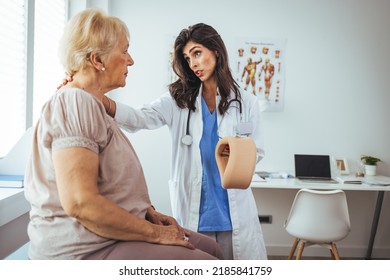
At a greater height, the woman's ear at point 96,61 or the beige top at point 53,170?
the woman's ear at point 96,61

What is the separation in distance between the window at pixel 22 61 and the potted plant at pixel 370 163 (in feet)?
3.78

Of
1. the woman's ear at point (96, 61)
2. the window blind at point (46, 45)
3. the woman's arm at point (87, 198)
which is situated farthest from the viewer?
the window blind at point (46, 45)

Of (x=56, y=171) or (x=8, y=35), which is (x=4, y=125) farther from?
(x=56, y=171)

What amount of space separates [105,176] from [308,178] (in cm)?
144

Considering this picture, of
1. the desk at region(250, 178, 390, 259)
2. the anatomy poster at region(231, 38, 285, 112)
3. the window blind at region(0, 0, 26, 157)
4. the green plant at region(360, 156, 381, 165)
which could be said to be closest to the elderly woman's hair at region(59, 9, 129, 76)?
the window blind at region(0, 0, 26, 157)

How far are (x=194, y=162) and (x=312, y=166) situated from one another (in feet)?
2.72

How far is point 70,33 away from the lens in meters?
0.76

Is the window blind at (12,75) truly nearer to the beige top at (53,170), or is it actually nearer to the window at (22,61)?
the window at (22,61)

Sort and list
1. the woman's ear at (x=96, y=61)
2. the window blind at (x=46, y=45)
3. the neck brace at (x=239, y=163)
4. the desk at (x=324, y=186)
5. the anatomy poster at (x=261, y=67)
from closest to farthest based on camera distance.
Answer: the woman's ear at (x=96, y=61) < the neck brace at (x=239, y=163) < the window blind at (x=46, y=45) < the anatomy poster at (x=261, y=67) < the desk at (x=324, y=186)

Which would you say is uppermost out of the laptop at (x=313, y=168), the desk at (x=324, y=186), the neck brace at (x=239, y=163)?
the neck brace at (x=239, y=163)

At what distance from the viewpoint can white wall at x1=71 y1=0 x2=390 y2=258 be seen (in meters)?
1.29

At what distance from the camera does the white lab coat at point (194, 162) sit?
3.80 ft

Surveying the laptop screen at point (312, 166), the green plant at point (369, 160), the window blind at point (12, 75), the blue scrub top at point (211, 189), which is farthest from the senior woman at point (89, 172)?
the laptop screen at point (312, 166)

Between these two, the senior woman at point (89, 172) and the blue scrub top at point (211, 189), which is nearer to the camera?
the senior woman at point (89, 172)
